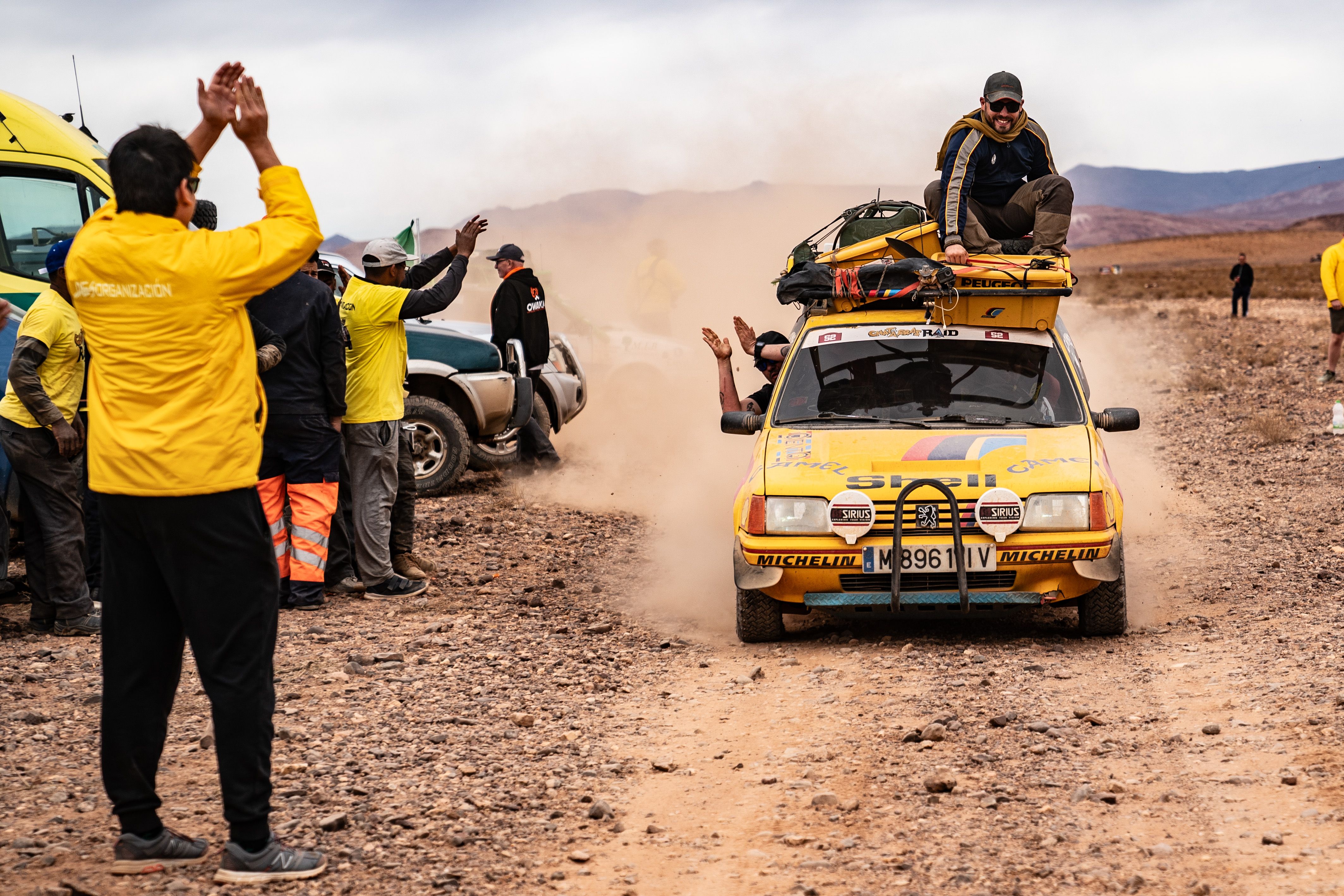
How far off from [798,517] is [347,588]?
10.3 ft

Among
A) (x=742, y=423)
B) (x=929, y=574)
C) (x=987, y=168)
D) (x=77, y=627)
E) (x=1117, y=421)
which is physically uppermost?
(x=987, y=168)

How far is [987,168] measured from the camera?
30.8ft

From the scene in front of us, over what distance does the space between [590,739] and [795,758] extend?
2.86 feet

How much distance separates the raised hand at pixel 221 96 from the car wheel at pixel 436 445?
8240 millimetres

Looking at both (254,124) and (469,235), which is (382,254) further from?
A: (254,124)

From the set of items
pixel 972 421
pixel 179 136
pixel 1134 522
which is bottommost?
pixel 1134 522

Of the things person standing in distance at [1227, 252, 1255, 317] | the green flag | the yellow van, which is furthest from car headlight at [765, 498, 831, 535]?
person standing in distance at [1227, 252, 1255, 317]

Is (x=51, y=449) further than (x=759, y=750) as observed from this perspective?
Yes

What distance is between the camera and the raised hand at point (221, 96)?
13.4 ft

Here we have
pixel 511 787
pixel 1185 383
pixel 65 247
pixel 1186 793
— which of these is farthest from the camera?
pixel 1185 383

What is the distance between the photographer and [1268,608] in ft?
24.8

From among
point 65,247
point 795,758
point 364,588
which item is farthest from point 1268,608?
point 65,247

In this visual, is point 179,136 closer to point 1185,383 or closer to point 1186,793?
point 1186,793

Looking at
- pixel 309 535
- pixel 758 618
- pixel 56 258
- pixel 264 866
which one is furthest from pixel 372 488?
pixel 264 866
